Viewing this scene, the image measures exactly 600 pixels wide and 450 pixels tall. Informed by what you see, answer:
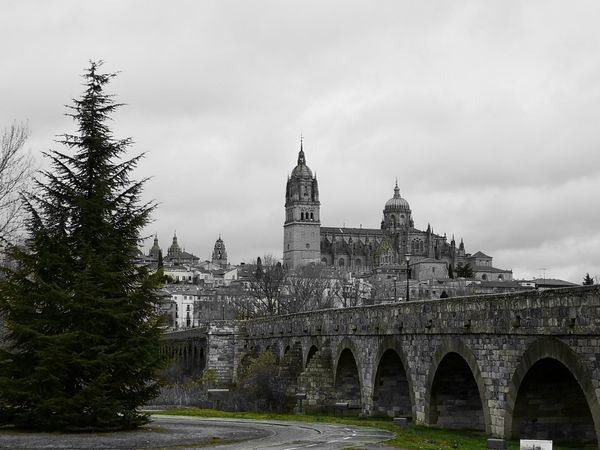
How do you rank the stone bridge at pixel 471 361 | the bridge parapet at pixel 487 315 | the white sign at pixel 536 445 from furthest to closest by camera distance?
1. the stone bridge at pixel 471 361
2. the bridge parapet at pixel 487 315
3. the white sign at pixel 536 445

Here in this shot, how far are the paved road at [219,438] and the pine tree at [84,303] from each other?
1011mm

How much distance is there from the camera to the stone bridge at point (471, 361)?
19.9m

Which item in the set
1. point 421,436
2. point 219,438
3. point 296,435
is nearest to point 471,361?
point 421,436

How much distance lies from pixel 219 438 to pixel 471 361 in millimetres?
7306

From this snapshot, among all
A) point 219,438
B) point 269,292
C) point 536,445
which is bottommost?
point 219,438

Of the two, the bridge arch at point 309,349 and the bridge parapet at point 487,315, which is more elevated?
the bridge parapet at point 487,315

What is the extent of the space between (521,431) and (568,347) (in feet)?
12.7

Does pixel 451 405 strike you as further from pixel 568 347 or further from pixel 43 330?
pixel 43 330

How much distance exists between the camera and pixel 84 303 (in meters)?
23.3

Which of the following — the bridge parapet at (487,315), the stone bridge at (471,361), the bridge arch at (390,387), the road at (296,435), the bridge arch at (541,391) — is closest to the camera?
the bridge parapet at (487,315)

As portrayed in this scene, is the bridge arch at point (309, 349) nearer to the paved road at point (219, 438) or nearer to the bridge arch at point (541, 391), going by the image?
the paved road at point (219, 438)

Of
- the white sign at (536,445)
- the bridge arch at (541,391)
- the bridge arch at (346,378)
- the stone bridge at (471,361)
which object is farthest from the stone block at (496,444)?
the bridge arch at (346,378)

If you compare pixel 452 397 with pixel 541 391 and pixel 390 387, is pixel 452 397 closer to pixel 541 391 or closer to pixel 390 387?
pixel 390 387

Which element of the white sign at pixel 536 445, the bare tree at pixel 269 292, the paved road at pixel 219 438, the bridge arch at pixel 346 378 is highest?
the bare tree at pixel 269 292
